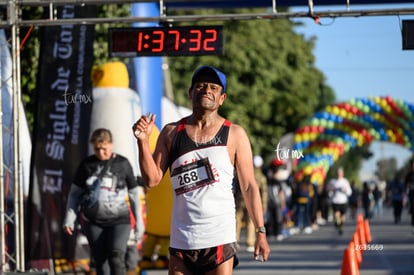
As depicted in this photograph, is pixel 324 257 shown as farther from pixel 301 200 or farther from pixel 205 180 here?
pixel 205 180

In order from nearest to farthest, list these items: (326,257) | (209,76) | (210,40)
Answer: (209,76)
(210,40)
(326,257)

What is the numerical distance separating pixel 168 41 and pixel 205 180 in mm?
5685

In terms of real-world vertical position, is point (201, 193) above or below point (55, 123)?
below

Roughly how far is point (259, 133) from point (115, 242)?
3957 cm

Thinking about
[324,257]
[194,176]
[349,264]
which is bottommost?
[324,257]

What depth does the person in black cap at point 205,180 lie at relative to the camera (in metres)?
7.22

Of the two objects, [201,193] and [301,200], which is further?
[301,200]

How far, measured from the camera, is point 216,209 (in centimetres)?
723

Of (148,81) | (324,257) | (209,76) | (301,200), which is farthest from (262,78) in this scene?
(209,76)

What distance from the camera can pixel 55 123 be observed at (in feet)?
46.5

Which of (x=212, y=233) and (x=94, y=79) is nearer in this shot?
(x=212, y=233)

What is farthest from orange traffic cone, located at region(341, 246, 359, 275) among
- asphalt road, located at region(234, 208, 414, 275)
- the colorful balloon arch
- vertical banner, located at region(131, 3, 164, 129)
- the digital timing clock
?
the colorful balloon arch

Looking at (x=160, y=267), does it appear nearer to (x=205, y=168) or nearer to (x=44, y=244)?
(x=44, y=244)

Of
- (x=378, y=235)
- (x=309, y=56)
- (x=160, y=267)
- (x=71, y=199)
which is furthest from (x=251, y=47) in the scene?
(x=71, y=199)
